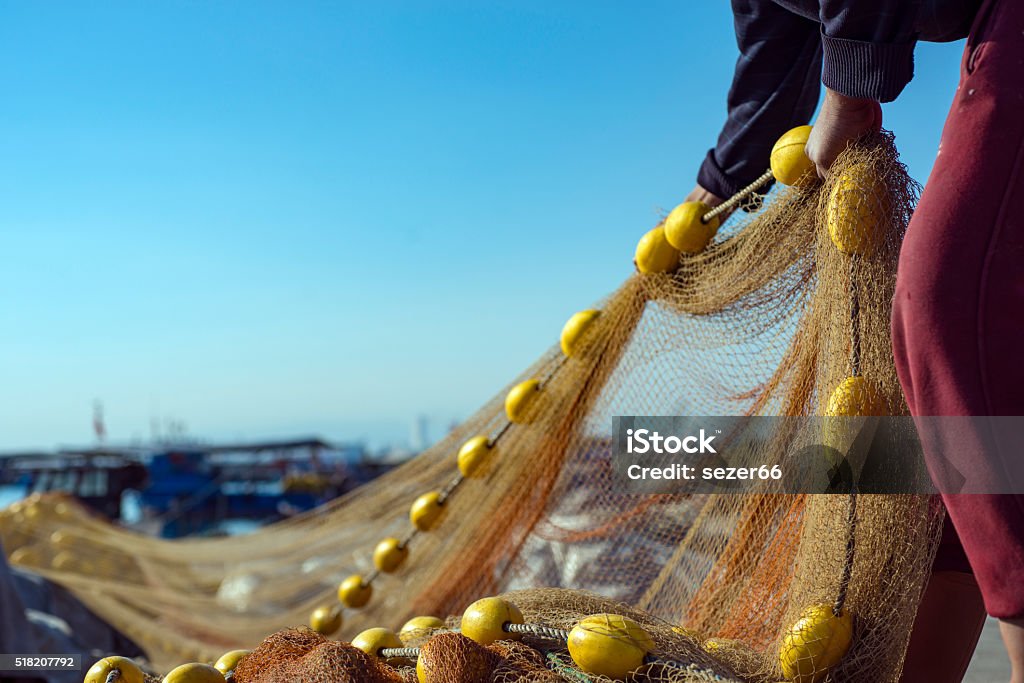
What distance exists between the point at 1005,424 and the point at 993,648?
2156 mm

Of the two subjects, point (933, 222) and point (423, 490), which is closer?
point (933, 222)

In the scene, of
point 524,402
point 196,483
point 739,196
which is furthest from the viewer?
point 196,483

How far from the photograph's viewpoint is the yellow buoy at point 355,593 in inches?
102

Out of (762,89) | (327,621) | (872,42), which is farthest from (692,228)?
(327,621)

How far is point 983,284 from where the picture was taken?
3.53 ft

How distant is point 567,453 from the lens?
2.30m

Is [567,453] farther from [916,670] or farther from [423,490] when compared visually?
[916,670]

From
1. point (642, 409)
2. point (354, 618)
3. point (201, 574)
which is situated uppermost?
point (642, 409)

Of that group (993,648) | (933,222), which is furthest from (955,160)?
(993,648)

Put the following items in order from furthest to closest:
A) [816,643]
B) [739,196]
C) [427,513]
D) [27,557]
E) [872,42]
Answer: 1. [27,557]
2. [427,513]
3. [739,196]
4. [816,643]
5. [872,42]

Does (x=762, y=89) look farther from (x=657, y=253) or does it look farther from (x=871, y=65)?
(x=871, y=65)

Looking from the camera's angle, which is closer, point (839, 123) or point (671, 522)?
point (839, 123)

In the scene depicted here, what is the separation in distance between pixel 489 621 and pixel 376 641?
0.98 ft

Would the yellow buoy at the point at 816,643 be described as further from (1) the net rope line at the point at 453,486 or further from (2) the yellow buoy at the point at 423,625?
(1) the net rope line at the point at 453,486
